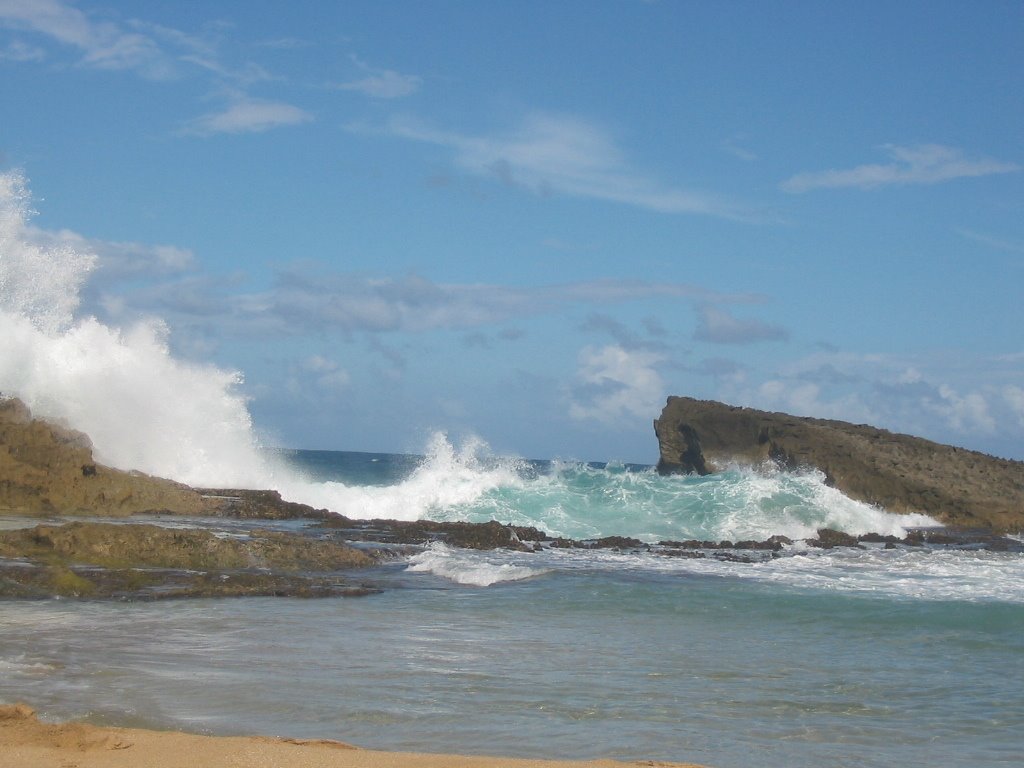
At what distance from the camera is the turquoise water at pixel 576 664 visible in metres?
7.25

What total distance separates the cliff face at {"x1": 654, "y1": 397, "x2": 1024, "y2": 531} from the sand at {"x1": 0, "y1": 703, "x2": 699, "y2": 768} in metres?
28.5

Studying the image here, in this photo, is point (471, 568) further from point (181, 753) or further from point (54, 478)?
point (181, 753)

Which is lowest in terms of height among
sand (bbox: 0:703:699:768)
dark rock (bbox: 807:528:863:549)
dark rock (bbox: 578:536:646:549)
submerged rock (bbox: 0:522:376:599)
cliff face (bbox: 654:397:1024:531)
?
sand (bbox: 0:703:699:768)

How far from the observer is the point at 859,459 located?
33.9m

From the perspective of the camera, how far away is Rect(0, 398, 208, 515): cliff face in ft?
65.7

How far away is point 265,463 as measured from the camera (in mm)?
31125

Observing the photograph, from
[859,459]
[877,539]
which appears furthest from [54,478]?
[859,459]

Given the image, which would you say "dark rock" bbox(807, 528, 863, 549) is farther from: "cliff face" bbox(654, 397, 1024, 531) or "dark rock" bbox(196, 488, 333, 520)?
"dark rock" bbox(196, 488, 333, 520)

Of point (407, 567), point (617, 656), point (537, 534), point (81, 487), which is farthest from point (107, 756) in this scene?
point (537, 534)

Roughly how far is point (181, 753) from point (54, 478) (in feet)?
52.4

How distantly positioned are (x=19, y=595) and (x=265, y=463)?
63.5 feet

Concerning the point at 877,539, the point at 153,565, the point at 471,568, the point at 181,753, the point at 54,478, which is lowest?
the point at 181,753

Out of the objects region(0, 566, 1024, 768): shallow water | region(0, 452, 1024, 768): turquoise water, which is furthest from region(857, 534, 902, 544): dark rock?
region(0, 566, 1024, 768): shallow water

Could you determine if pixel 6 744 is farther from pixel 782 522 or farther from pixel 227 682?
pixel 782 522
